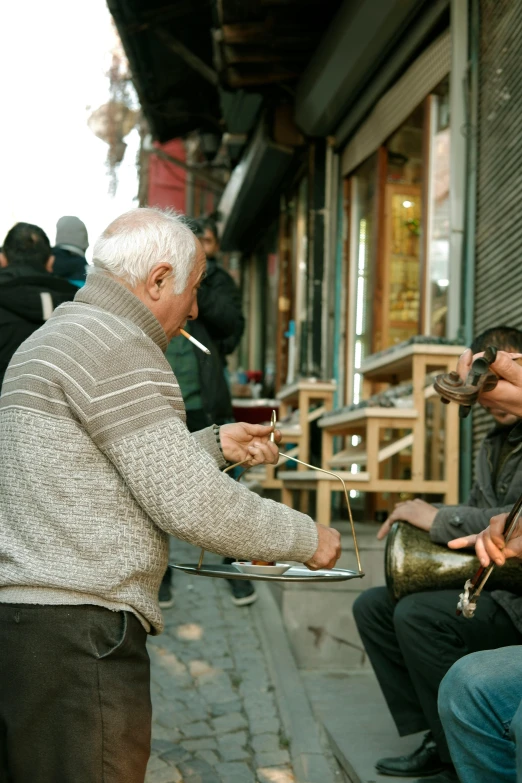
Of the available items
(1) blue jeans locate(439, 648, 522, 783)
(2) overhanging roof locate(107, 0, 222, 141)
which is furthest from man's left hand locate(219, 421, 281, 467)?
(2) overhanging roof locate(107, 0, 222, 141)

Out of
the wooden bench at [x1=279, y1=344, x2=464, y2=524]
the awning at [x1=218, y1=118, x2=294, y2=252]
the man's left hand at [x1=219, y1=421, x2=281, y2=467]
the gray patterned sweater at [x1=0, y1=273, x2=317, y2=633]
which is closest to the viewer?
the gray patterned sweater at [x1=0, y1=273, x2=317, y2=633]

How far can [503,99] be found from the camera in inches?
219

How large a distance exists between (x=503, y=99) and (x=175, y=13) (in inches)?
237

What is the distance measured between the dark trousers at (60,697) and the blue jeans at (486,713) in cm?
92

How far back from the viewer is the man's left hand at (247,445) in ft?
8.78

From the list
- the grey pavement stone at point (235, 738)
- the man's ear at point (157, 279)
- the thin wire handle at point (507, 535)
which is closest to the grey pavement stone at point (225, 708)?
the grey pavement stone at point (235, 738)

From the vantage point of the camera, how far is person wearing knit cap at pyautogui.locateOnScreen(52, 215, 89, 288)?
5.73 metres

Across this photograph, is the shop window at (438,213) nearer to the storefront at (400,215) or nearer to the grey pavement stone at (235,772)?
the storefront at (400,215)

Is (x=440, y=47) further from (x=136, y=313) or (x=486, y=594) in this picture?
(x=136, y=313)

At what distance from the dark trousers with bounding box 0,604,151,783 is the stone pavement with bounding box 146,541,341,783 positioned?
1.80 m

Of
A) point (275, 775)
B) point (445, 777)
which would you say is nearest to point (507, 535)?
point (445, 777)

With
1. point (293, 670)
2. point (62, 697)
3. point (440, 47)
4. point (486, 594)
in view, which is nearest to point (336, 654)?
point (293, 670)

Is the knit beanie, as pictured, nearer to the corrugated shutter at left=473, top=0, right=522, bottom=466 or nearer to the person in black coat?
the person in black coat

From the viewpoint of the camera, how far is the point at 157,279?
7.78ft
